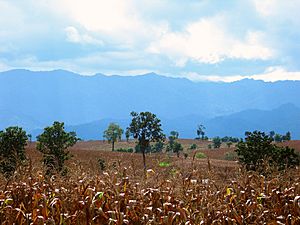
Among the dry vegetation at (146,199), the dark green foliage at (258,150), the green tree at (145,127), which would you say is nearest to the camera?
the dry vegetation at (146,199)

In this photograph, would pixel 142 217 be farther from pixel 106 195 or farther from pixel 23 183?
pixel 23 183

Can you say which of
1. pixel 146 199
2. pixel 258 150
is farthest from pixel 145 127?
pixel 146 199

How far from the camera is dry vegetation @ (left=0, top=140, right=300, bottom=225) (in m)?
6.19

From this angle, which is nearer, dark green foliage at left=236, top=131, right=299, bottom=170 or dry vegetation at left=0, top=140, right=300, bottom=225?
dry vegetation at left=0, top=140, right=300, bottom=225

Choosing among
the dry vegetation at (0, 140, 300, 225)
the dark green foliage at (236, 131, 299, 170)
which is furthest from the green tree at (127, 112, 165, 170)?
the dry vegetation at (0, 140, 300, 225)

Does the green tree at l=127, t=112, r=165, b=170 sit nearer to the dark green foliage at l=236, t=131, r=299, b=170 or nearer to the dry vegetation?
the dark green foliage at l=236, t=131, r=299, b=170

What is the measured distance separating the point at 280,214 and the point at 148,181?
→ 243 centimetres

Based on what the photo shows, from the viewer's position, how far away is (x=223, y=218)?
6.31 metres

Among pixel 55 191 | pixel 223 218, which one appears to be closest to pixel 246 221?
pixel 223 218

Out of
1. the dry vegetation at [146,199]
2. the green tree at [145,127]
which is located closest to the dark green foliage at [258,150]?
the dry vegetation at [146,199]

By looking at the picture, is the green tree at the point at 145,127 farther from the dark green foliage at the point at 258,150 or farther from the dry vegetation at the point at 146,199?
the dry vegetation at the point at 146,199

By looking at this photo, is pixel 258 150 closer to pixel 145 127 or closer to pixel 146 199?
pixel 146 199

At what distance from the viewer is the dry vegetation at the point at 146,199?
6.19 m

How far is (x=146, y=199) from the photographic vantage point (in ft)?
23.7
